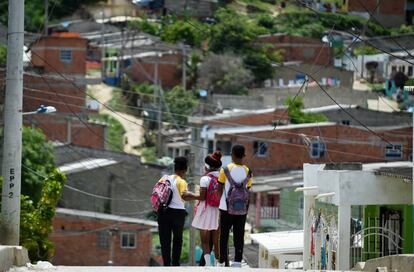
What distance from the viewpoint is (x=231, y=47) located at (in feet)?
302

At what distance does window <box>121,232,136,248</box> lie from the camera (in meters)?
54.2

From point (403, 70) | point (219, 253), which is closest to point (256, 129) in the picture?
point (403, 70)

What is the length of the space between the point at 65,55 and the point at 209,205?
55744 millimetres

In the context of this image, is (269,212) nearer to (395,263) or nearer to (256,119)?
(256,119)

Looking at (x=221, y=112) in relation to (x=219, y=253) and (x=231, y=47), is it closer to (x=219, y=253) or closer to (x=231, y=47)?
(x=231, y=47)

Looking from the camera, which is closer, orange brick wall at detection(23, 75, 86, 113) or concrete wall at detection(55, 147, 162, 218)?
concrete wall at detection(55, 147, 162, 218)

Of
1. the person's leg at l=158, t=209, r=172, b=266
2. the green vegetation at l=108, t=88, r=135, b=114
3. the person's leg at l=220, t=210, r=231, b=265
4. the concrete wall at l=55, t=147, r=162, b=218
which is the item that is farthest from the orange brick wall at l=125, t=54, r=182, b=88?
the person's leg at l=158, t=209, r=172, b=266

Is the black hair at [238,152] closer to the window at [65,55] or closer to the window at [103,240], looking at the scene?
the window at [103,240]

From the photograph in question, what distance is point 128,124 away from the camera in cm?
8081

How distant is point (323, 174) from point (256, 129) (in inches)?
1443

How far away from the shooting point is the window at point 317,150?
61581 mm

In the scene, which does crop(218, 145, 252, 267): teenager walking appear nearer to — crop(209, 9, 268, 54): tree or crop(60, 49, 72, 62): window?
crop(60, 49, 72, 62): window

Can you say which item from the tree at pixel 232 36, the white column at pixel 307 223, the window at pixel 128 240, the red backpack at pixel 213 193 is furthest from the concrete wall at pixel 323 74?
the red backpack at pixel 213 193

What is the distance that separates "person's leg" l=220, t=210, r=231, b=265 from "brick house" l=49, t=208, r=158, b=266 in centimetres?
3340
